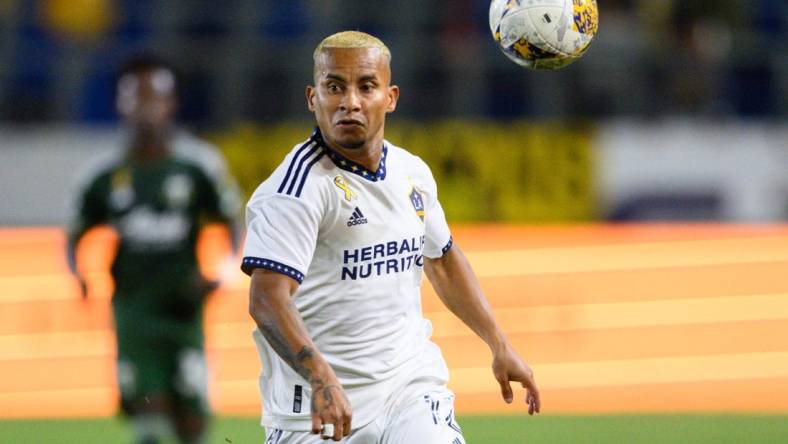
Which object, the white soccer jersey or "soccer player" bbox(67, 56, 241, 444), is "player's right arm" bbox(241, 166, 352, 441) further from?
"soccer player" bbox(67, 56, 241, 444)

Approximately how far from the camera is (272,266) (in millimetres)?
4820

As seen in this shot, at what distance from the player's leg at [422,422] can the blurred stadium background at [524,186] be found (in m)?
4.89

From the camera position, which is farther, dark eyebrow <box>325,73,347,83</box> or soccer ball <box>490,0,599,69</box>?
soccer ball <box>490,0,599,69</box>

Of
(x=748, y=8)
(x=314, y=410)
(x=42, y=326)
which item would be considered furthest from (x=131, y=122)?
(x=748, y=8)

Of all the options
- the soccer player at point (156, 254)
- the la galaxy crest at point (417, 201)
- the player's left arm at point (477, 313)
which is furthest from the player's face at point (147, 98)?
the la galaxy crest at point (417, 201)

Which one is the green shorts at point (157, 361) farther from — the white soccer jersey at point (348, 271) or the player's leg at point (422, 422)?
the player's leg at point (422, 422)

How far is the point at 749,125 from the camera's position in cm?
1306

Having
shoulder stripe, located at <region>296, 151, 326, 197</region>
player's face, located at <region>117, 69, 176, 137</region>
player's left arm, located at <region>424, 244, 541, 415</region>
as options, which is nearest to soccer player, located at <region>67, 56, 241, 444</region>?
player's face, located at <region>117, 69, 176, 137</region>

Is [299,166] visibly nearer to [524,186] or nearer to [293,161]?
[293,161]

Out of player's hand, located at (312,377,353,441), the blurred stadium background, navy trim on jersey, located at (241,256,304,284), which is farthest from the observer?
the blurred stadium background

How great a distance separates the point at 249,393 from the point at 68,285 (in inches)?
65.5

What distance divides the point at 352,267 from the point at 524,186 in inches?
324

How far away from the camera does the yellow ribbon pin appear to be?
5.08m

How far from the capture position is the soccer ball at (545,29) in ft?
18.1
